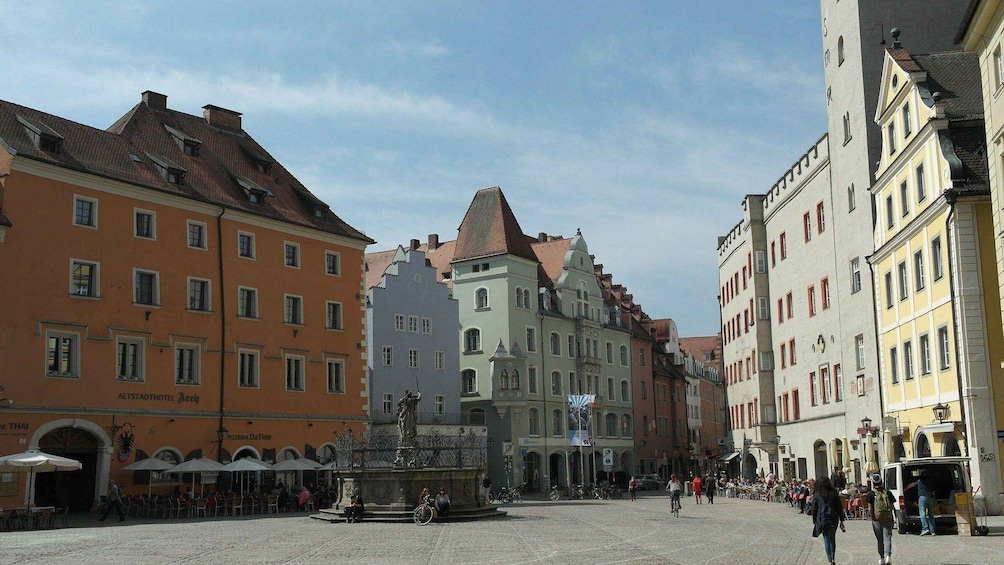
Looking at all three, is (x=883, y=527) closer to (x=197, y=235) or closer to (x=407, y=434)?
(x=407, y=434)

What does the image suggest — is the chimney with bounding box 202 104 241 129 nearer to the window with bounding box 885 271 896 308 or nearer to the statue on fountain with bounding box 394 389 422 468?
the statue on fountain with bounding box 394 389 422 468

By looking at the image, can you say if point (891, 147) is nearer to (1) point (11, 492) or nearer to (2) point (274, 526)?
(2) point (274, 526)

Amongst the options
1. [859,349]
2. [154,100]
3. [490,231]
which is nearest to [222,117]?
[154,100]

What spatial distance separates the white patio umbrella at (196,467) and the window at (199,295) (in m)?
6.99

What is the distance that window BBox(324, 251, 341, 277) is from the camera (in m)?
54.4

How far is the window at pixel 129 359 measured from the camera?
4275 centimetres

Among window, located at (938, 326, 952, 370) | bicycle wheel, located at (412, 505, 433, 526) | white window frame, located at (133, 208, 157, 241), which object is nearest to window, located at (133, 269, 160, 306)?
white window frame, located at (133, 208, 157, 241)

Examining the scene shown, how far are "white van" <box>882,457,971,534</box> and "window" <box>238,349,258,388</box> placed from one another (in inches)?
1168

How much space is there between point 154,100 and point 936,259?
37.0 m

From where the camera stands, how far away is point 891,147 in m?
38.4

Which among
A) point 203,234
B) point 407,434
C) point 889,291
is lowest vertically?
point 407,434

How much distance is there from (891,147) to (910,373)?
8256 millimetres

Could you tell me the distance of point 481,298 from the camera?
75375 millimetres

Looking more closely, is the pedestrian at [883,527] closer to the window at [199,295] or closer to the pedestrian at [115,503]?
the pedestrian at [115,503]
